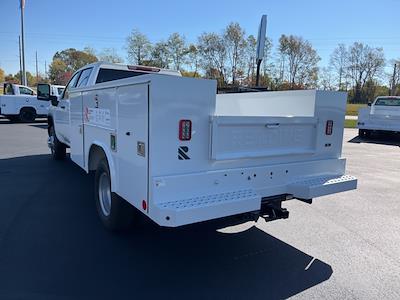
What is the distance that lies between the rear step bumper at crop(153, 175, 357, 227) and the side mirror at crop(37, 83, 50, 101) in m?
5.83

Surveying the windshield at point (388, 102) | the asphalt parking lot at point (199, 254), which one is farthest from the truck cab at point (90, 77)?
the windshield at point (388, 102)

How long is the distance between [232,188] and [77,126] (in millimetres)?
2973

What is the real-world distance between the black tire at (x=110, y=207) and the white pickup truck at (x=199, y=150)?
0.04 feet

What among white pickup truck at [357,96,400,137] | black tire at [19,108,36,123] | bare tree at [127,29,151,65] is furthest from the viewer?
bare tree at [127,29,151,65]

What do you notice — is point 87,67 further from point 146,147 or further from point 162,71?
point 146,147

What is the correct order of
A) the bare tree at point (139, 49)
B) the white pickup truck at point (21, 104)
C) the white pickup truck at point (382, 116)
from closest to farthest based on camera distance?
the white pickup truck at point (382, 116) < the white pickup truck at point (21, 104) < the bare tree at point (139, 49)

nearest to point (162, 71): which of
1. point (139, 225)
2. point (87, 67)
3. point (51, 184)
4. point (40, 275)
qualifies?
point (87, 67)

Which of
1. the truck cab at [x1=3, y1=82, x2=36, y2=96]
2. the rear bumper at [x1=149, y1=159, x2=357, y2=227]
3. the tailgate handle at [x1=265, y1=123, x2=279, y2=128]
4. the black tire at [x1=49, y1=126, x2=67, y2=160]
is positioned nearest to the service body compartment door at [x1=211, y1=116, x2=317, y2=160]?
the tailgate handle at [x1=265, y1=123, x2=279, y2=128]

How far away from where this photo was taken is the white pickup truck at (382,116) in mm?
15625

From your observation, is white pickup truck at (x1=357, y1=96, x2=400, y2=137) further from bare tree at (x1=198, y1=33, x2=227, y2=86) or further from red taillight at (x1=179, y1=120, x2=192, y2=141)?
bare tree at (x1=198, y1=33, x2=227, y2=86)

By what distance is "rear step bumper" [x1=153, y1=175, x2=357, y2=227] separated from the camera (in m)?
2.86

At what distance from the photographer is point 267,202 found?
3.73 meters

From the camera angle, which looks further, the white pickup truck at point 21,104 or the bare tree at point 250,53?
the bare tree at point 250,53

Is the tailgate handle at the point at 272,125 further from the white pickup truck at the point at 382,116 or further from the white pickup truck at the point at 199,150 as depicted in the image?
the white pickup truck at the point at 382,116
